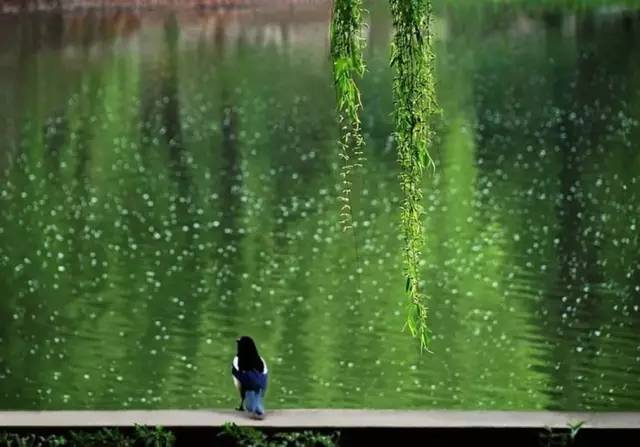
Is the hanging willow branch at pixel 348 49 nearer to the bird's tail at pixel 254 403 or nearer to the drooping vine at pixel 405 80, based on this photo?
the drooping vine at pixel 405 80

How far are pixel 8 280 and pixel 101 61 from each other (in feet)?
21.2

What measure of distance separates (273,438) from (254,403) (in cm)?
30

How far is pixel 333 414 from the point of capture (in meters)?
2.18

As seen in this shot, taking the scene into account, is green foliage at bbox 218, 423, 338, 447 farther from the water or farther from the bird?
the water

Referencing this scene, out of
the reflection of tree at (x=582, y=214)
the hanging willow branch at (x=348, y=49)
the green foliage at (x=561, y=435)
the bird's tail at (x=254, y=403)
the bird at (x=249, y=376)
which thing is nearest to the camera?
the hanging willow branch at (x=348, y=49)

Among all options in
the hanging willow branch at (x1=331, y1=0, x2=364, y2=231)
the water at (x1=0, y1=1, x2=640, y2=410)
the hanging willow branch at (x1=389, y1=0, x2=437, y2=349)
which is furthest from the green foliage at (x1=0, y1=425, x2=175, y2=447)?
the water at (x1=0, y1=1, x2=640, y2=410)

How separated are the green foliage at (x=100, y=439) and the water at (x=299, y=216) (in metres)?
1.17

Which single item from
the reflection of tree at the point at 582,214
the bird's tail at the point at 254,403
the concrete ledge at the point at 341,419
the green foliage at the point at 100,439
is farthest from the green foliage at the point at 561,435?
the reflection of tree at the point at 582,214

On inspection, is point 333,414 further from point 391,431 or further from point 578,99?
point 578,99

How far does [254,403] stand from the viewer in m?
2.39

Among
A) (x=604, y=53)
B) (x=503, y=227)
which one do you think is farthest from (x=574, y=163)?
(x=604, y=53)

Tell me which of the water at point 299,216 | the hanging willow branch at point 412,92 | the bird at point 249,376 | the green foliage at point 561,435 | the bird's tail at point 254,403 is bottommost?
the water at point 299,216

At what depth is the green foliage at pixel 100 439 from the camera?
2.07 m

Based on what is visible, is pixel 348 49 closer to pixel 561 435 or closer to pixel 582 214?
pixel 561 435
